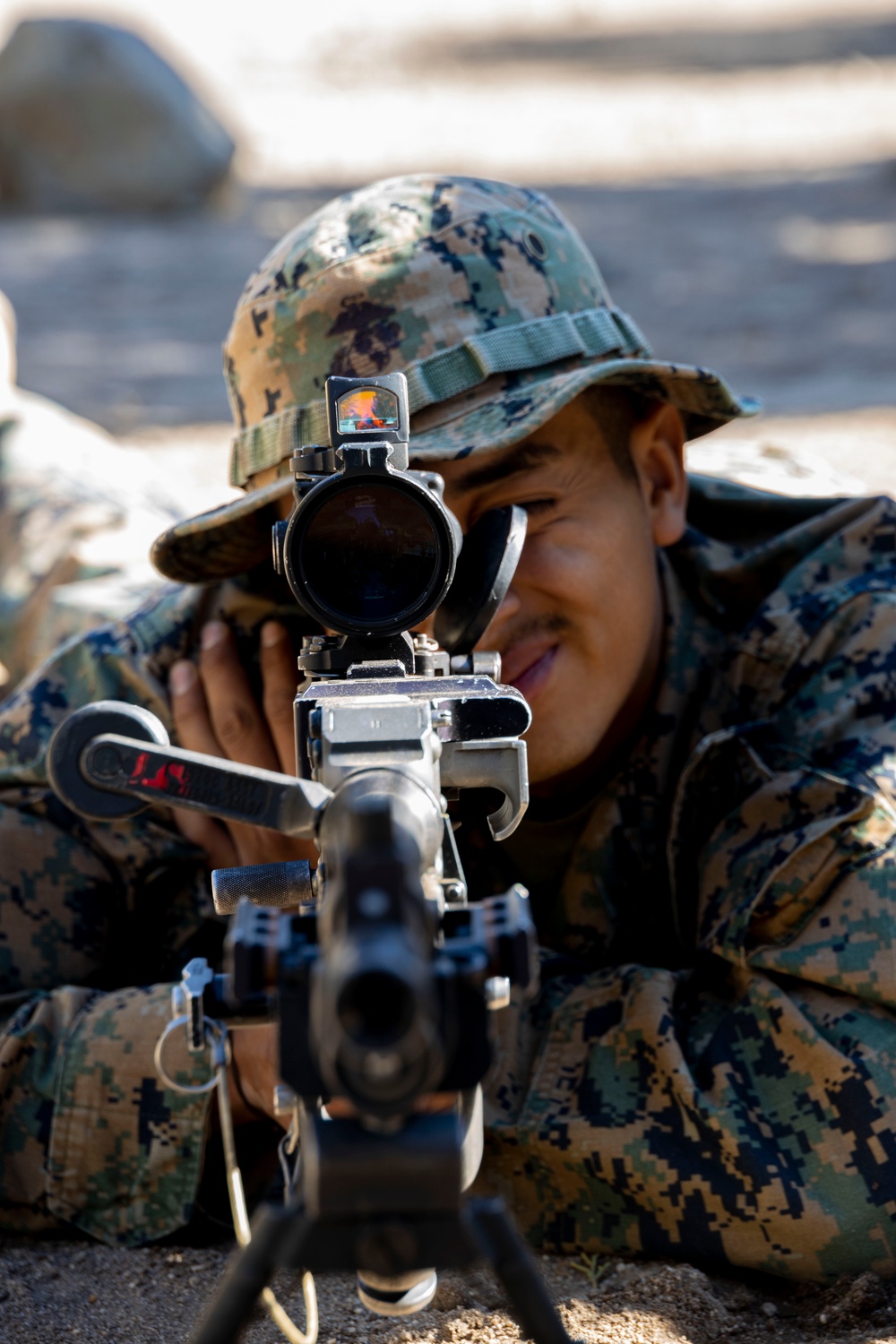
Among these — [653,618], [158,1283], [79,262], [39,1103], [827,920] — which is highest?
[79,262]

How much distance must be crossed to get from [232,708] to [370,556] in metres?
1.05

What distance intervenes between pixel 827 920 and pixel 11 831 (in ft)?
4.34

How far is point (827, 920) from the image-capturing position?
2.18 meters

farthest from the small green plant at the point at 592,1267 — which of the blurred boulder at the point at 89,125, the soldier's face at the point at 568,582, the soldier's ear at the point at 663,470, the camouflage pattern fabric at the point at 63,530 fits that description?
the blurred boulder at the point at 89,125

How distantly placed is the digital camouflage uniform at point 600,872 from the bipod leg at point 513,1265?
0.91 meters

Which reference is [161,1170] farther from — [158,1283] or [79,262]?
[79,262]

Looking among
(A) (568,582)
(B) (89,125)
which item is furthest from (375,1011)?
(B) (89,125)

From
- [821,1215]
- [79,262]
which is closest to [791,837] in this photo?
[821,1215]

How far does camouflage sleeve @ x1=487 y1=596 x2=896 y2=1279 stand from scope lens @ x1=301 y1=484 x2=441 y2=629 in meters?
0.82

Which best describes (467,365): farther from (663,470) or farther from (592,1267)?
(592,1267)

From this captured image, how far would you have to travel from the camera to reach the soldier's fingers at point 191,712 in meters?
2.67

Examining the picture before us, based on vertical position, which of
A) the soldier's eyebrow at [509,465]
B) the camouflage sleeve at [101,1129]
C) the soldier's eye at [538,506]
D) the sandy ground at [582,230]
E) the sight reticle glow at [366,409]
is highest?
the sandy ground at [582,230]

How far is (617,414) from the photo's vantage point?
266 cm

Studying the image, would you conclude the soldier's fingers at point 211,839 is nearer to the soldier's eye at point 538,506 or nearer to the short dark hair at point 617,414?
the soldier's eye at point 538,506
